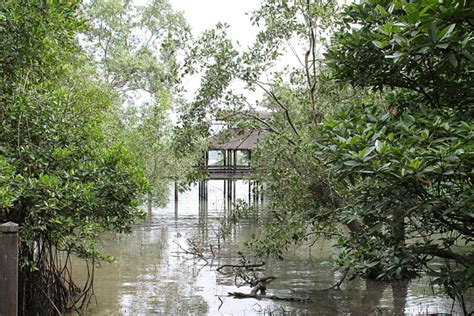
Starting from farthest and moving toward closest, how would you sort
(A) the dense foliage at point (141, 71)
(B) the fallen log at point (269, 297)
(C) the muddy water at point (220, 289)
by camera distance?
(A) the dense foliage at point (141, 71)
(B) the fallen log at point (269, 297)
(C) the muddy water at point (220, 289)

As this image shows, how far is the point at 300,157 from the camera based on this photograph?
7406 mm

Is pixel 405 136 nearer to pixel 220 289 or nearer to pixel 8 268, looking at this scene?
pixel 8 268

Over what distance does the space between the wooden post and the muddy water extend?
10.7 ft

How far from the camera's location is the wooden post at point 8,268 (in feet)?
9.30

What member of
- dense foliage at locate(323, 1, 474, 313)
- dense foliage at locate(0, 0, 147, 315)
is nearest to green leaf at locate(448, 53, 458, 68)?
dense foliage at locate(323, 1, 474, 313)

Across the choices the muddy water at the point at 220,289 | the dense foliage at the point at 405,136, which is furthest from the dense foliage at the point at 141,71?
the dense foliage at the point at 405,136

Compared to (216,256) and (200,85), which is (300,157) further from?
(216,256)

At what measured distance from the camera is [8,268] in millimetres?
2854

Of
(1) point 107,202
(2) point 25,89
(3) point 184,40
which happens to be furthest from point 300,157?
(2) point 25,89

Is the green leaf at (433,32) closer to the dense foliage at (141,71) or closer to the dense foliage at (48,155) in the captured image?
the dense foliage at (48,155)

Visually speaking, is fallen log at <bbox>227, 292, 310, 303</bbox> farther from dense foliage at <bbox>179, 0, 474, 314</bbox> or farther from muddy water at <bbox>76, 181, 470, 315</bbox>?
dense foliage at <bbox>179, 0, 474, 314</bbox>

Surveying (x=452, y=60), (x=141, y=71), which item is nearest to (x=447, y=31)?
(x=452, y=60)

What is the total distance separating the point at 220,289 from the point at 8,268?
6111 millimetres

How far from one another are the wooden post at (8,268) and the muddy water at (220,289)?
10.7 ft
